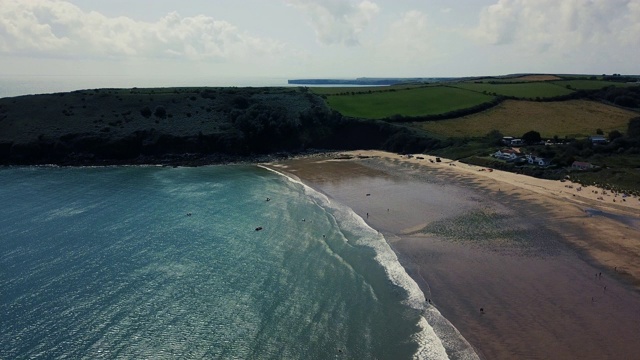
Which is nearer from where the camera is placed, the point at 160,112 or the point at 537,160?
the point at 537,160

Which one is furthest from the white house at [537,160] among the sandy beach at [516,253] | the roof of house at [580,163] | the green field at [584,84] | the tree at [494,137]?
the green field at [584,84]

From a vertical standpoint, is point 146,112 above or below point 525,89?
below

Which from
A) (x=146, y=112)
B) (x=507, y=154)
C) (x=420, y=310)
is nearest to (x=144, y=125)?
(x=146, y=112)

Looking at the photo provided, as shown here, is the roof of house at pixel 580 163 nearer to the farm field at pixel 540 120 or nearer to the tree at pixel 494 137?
the tree at pixel 494 137

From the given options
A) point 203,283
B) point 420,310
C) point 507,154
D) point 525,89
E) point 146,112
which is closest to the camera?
point 420,310

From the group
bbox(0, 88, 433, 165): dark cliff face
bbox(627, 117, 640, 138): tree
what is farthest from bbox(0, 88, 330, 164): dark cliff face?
bbox(627, 117, 640, 138): tree

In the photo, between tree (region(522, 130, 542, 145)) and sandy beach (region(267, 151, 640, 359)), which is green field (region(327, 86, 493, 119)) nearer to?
tree (region(522, 130, 542, 145))

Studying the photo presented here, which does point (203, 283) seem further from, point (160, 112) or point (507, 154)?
point (160, 112)
